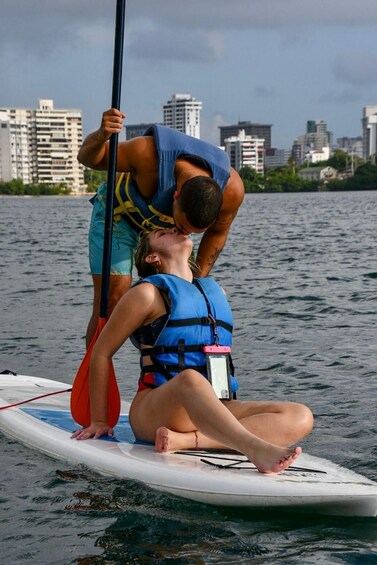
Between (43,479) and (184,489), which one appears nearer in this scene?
(184,489)

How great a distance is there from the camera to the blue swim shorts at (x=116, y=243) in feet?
23.0

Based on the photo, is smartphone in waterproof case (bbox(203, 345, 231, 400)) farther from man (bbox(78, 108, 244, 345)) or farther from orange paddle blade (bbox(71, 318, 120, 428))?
man (bbox(78, 108, 244, 345))

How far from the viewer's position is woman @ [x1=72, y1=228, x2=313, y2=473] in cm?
535

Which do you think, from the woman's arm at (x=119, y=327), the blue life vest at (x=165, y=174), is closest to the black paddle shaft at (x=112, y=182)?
the blue life vest at (x=165, y=174)

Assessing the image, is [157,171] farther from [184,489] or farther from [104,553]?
[104,553]

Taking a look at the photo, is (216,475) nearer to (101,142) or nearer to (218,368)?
(218,368)

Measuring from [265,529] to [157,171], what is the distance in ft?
8.78

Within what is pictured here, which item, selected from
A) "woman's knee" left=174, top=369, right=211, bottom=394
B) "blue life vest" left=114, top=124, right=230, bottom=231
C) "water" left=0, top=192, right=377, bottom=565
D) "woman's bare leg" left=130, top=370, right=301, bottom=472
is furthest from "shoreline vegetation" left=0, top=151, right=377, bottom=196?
"woman's knee" left=174, top=369, right=211, bottom=394

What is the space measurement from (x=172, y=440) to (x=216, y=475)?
0.47 m

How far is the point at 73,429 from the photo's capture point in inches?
251

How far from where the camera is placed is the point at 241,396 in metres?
8.34

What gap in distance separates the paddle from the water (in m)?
0.38

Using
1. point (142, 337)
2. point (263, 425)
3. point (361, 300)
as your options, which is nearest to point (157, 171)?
point (142, 337)

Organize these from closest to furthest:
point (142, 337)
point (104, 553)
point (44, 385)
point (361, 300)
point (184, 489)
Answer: point (104, 553), point (184, 489), point (142, 337), point (44, 385), point (361, 300)
